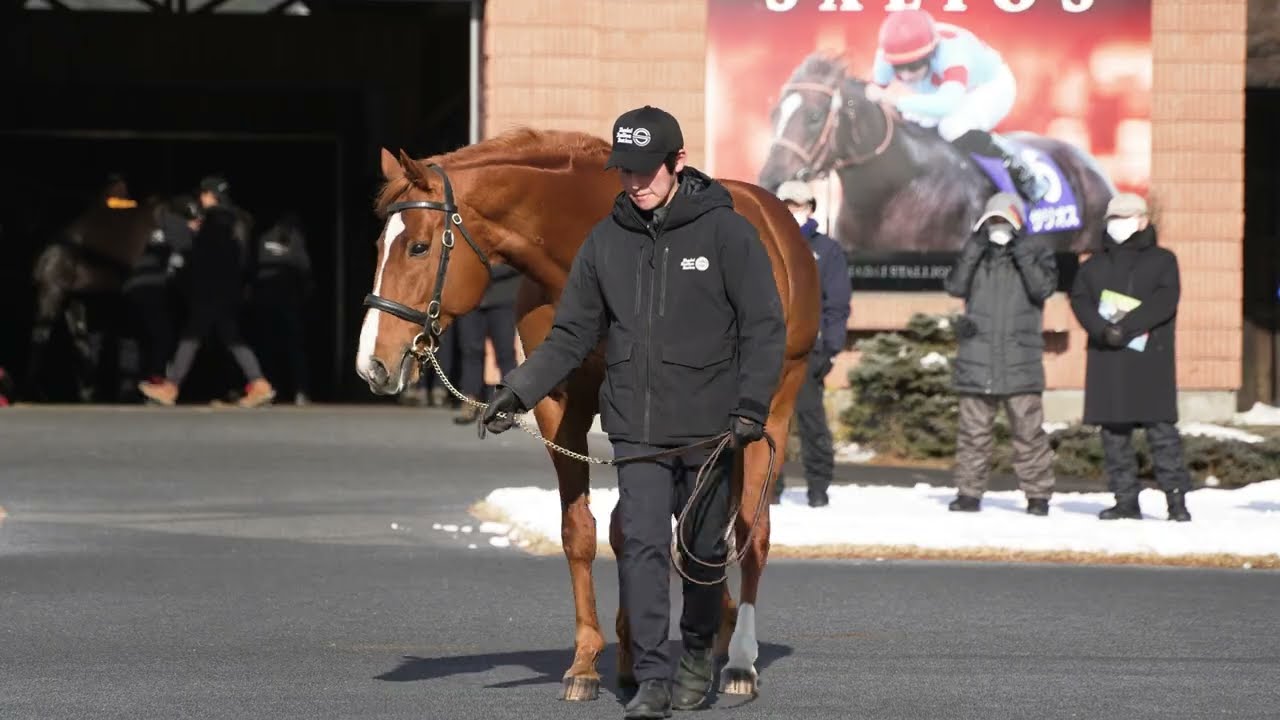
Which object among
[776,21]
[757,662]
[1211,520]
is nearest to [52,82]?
[776,21]

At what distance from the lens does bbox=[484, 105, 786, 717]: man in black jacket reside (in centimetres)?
746

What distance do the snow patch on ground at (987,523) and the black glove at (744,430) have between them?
5123mm

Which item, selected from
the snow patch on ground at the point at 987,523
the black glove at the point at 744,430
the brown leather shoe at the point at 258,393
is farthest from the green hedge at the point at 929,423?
the black glove at the point at 744,430

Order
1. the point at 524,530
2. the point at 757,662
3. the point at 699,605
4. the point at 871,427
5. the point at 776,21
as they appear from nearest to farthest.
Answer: the point at 699,605 < the point at 757,662 < the point at 524,530 < the point at 871,427 < the point at 776,21

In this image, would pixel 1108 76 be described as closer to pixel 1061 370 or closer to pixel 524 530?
pixel 1061 370

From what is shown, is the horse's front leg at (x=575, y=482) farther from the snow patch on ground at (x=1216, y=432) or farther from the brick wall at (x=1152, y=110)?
the brick wall at (x=1152, y=110)

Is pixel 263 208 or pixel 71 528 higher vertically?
pixel 263 208

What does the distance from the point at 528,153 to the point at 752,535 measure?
5.11 ft

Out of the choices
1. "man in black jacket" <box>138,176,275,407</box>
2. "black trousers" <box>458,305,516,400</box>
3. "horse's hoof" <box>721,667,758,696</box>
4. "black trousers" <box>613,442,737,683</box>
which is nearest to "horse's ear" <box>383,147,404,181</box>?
"black trousers" <box>613,442,737,683</box>

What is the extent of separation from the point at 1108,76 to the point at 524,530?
9624mm

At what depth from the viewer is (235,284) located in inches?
827

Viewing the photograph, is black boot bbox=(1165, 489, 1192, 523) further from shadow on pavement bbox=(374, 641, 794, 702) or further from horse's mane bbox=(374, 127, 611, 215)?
horse's mane bbox=(374, 127, 611, 215)

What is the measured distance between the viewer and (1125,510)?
13984 millimetres

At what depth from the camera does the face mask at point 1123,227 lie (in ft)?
46.8
